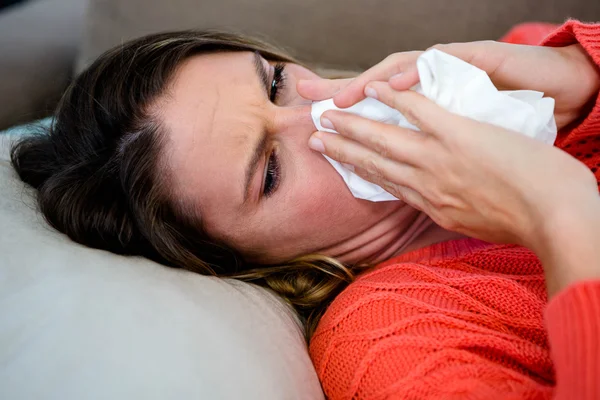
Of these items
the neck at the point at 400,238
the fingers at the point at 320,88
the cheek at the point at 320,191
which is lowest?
the neck at the point at 400,238

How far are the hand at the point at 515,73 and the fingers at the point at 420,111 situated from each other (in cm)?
6

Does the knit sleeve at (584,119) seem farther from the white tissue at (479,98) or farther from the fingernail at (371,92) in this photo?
the fingernail at (371,92)

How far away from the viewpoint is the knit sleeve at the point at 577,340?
63cm

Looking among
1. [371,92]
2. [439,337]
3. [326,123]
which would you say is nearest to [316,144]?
[326,123]

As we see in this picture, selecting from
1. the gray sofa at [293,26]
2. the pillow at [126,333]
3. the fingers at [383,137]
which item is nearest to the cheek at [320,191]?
the fingers at [383,137]

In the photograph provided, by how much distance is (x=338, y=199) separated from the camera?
109cm

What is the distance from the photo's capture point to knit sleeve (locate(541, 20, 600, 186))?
1026 millimetres

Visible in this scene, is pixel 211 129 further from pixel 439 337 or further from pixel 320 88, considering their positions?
pixel 439 337

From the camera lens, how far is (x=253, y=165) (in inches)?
42.5

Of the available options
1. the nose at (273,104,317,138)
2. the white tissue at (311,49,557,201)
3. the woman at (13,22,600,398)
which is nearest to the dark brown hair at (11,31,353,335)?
the woman at (13,22,600,398)

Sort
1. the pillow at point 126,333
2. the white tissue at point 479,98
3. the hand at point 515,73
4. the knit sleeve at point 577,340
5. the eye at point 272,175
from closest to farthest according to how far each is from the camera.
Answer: the knit sleeve at point 577,340
the pillow at point 126,333
the white tissue at point 479,98
the hand at point 515,73
the eye at point 272,175

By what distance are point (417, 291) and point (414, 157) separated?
0.27 meters

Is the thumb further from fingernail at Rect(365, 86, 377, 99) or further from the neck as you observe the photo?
the neck

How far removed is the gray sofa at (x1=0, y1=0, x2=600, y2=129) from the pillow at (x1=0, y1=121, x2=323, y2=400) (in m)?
1.21
